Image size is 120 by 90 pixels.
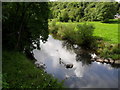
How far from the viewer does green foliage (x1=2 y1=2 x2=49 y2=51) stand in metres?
14.2

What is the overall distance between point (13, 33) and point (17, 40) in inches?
34.8

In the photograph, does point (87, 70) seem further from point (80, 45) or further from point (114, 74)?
point (80, 45)

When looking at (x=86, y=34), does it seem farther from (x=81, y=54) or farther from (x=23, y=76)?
(x=23, y=76)

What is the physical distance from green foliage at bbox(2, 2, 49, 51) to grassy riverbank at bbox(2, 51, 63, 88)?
264 cm

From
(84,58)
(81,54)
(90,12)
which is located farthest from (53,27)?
(90,12)

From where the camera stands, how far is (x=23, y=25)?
595 inches

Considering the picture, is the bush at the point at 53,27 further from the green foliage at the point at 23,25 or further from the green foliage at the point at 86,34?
the green foliage at the point at 23,25

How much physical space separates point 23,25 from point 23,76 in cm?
716

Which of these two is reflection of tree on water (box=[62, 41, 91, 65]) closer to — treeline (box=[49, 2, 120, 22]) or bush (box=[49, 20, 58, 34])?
bush (box=[49, 20, 58, 34])

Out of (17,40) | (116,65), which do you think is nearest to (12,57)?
(17,40)

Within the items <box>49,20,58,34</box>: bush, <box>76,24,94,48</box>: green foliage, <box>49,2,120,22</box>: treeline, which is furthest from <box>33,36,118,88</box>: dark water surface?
<box>49,2,120,22</box>: treeline

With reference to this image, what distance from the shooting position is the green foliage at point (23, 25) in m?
14.2

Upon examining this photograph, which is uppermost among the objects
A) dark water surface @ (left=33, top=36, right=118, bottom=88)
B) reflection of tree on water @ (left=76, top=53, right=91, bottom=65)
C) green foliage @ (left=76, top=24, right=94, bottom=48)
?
green foliage @ (left=76, top=24, right=94, bottom=48)

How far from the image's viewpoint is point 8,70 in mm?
10422
